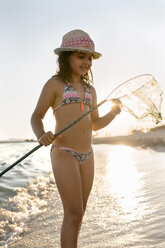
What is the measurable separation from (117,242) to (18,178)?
5.26 metres

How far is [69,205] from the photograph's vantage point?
2686 millimetres

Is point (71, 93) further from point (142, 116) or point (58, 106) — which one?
point (142, 116)

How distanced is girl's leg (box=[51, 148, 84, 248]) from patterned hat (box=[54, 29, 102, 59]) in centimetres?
99

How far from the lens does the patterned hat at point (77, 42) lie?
2930mm

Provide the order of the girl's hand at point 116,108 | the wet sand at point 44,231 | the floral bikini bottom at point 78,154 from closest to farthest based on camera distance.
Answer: the floral bikini bottom at point 78,154
the girl's hand at point 116,108
the wet sand at point 44,231

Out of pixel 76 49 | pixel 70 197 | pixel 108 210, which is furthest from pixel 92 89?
pixel 108 210

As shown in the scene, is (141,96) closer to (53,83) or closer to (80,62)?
(80,62)

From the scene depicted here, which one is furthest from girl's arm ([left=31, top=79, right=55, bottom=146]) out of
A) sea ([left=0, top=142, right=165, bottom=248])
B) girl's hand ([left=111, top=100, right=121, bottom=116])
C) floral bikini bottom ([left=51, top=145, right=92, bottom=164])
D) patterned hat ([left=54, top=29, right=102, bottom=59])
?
sea ([left=0, top=142, right=165, bottom=248])

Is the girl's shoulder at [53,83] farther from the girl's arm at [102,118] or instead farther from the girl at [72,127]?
the girl's arm at [102,118]

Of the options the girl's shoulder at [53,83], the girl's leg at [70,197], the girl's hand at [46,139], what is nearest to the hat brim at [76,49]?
the girl's shoulder at [53,83]

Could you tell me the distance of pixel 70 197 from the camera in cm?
268

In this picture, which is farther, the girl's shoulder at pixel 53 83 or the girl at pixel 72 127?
the girl's shoulder at pixel 53 83

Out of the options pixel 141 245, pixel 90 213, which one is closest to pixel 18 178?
pixel 90 213

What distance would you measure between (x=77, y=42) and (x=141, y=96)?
0.76m
